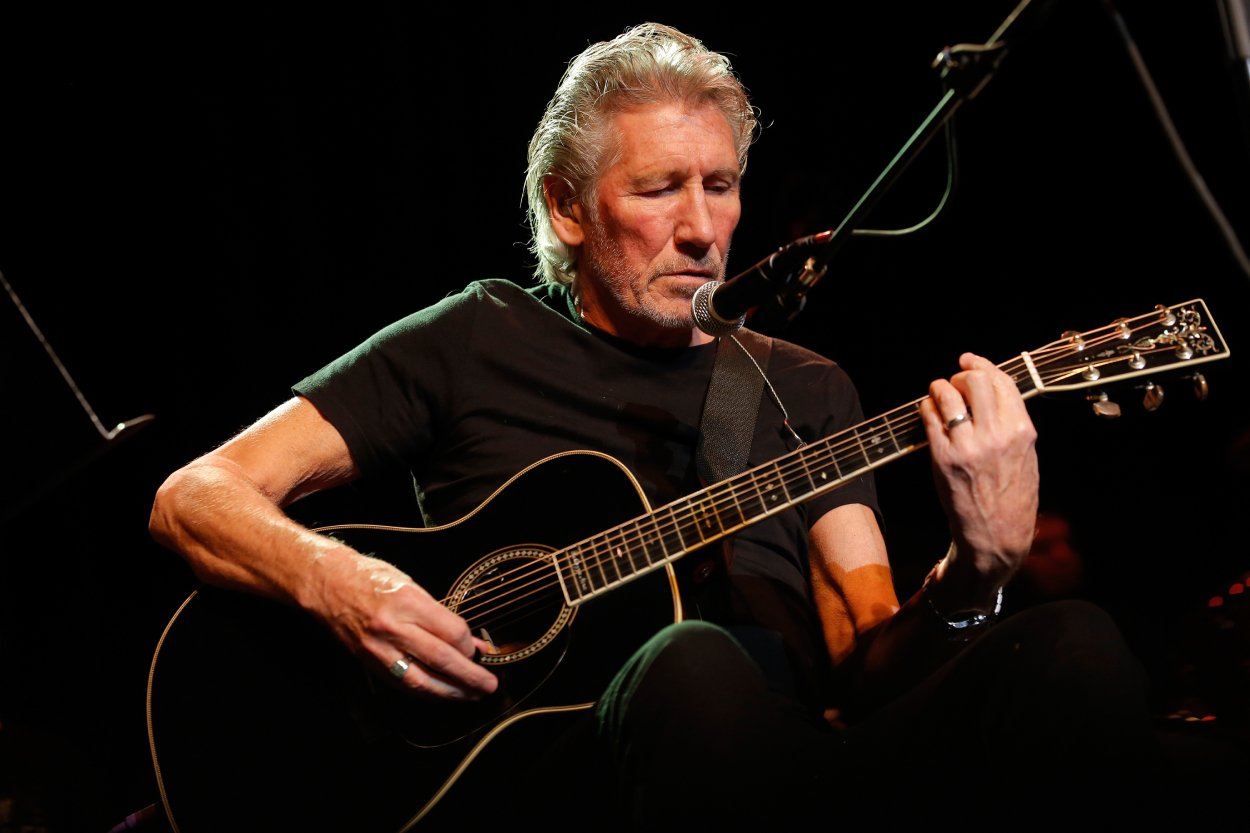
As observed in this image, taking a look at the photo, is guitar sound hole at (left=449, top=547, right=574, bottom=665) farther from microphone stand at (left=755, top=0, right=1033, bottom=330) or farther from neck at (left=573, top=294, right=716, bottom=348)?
neck at (left=573, top=294, right=716, bottom=348)

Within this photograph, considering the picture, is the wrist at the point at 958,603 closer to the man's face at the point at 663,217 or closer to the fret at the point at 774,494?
the fret at the point at 774,494

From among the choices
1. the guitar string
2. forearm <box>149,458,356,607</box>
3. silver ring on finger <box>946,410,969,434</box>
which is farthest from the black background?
silver ring on finger <box>946,410,969,434</box>

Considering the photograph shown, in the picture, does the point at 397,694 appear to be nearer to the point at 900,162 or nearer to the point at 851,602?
the point at 851,602

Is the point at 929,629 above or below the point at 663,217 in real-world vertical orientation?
below

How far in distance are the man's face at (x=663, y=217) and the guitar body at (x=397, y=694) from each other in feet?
2.17

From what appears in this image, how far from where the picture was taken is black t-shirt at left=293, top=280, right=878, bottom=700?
2.32 m

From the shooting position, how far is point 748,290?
5.50ft

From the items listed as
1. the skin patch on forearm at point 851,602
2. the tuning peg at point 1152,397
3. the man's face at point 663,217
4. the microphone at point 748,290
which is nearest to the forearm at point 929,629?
the skin patch on forearm at point 851,602

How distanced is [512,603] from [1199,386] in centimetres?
145

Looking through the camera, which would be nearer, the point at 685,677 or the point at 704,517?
the point at 685,677

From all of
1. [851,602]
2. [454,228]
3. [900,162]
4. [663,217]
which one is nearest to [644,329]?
[663,217]

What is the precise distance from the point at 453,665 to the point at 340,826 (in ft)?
1.31

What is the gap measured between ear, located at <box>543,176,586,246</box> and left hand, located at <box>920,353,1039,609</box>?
4.36 feet

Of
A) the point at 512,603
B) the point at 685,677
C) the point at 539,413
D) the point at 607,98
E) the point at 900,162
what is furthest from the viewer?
the point at 607,98
